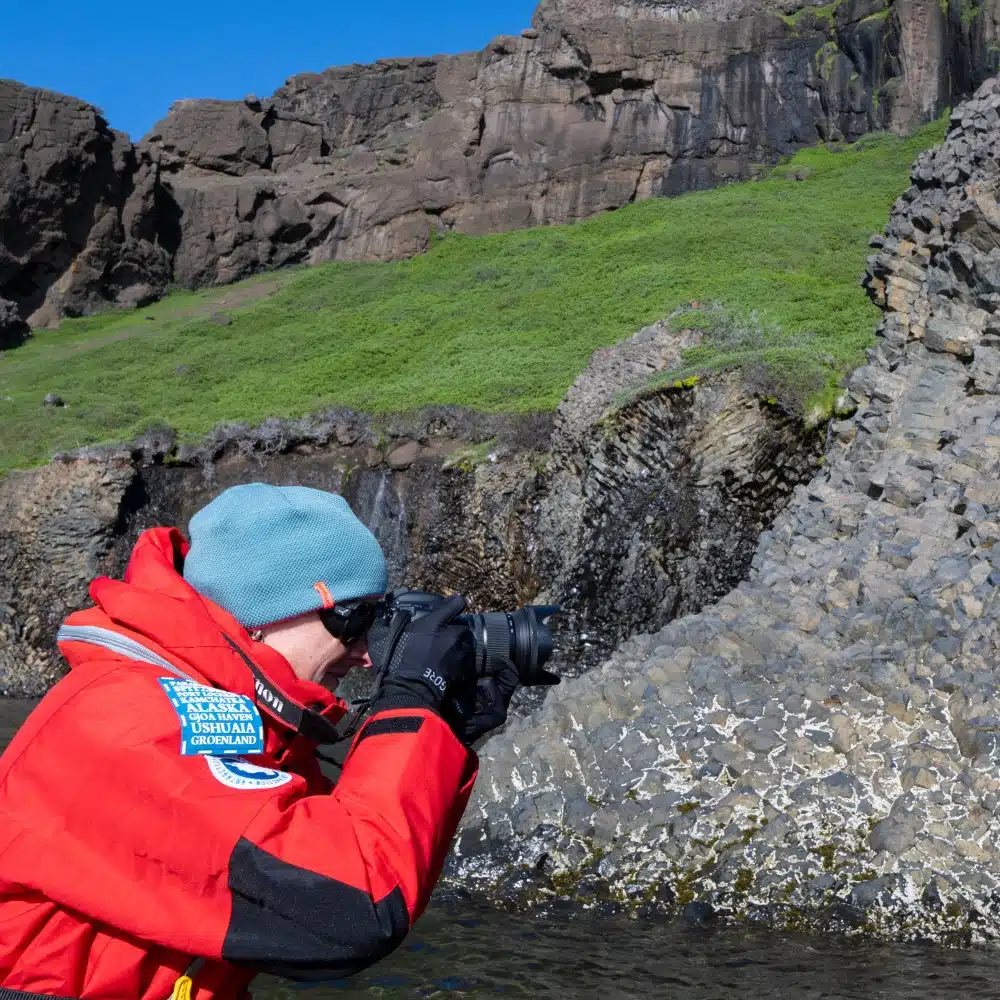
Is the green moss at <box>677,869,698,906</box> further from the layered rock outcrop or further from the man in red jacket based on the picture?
the layered rock outcrop

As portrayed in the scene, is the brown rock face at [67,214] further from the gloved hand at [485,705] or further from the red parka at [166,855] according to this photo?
the red parka at [166,855]

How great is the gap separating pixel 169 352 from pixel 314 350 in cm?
541

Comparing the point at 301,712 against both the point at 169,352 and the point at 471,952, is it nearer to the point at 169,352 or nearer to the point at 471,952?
the point at 471,952

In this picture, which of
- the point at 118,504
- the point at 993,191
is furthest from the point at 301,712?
the point at 118,504

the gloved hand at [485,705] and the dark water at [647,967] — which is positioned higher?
the gloved hand at [485,705]

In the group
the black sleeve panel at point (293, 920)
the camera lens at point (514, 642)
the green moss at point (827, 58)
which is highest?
the green moss at point (827, 58)

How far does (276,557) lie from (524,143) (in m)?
39.1

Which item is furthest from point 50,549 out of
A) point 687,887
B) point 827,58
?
point 827,58

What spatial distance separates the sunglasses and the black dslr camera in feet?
0.12

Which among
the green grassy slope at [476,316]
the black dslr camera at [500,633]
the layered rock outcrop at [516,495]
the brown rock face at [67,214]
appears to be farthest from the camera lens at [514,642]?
the brown rock face at [67,214]

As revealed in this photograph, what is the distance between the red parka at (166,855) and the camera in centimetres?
195

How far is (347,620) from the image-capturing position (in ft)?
8.25

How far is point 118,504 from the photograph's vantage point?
1933cm

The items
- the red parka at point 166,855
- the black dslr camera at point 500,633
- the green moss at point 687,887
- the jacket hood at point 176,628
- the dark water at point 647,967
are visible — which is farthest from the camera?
the green moss at point 687,887
